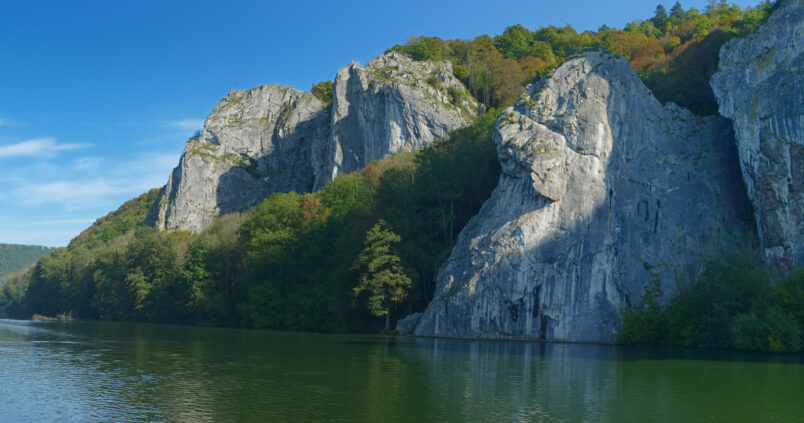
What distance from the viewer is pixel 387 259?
5138 cm

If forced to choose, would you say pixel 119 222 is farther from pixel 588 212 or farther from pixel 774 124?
A: pixel 774 124

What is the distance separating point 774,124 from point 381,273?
29.4m

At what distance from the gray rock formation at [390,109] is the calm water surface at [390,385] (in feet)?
168

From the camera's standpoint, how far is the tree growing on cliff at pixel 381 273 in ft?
168

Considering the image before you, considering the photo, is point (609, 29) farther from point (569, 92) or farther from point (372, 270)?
point (372, 270)

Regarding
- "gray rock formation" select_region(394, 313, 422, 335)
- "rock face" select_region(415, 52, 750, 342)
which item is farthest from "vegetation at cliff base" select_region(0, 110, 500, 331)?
"rock face" select_region(415, 52, 750, 342)

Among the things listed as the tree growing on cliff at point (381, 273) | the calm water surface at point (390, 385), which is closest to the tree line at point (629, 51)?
the tree growing on cliff at point (381, 273)

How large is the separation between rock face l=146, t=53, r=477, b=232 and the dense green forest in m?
8.34

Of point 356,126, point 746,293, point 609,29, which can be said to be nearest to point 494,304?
point 746,293

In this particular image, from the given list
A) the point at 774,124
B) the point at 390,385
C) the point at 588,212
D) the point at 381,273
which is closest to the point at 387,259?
the point at 381,273

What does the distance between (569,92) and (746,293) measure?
21.5 meters

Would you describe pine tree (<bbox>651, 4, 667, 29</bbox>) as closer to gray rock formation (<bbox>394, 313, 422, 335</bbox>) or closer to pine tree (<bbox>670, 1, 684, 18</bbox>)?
pine tree (<bbox>670, 1, 684, 18</bbox>)

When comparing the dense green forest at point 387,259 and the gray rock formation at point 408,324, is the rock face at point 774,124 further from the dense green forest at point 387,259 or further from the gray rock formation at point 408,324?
the gray rock formation at point 408,324

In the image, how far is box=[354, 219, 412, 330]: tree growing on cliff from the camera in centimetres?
5112
